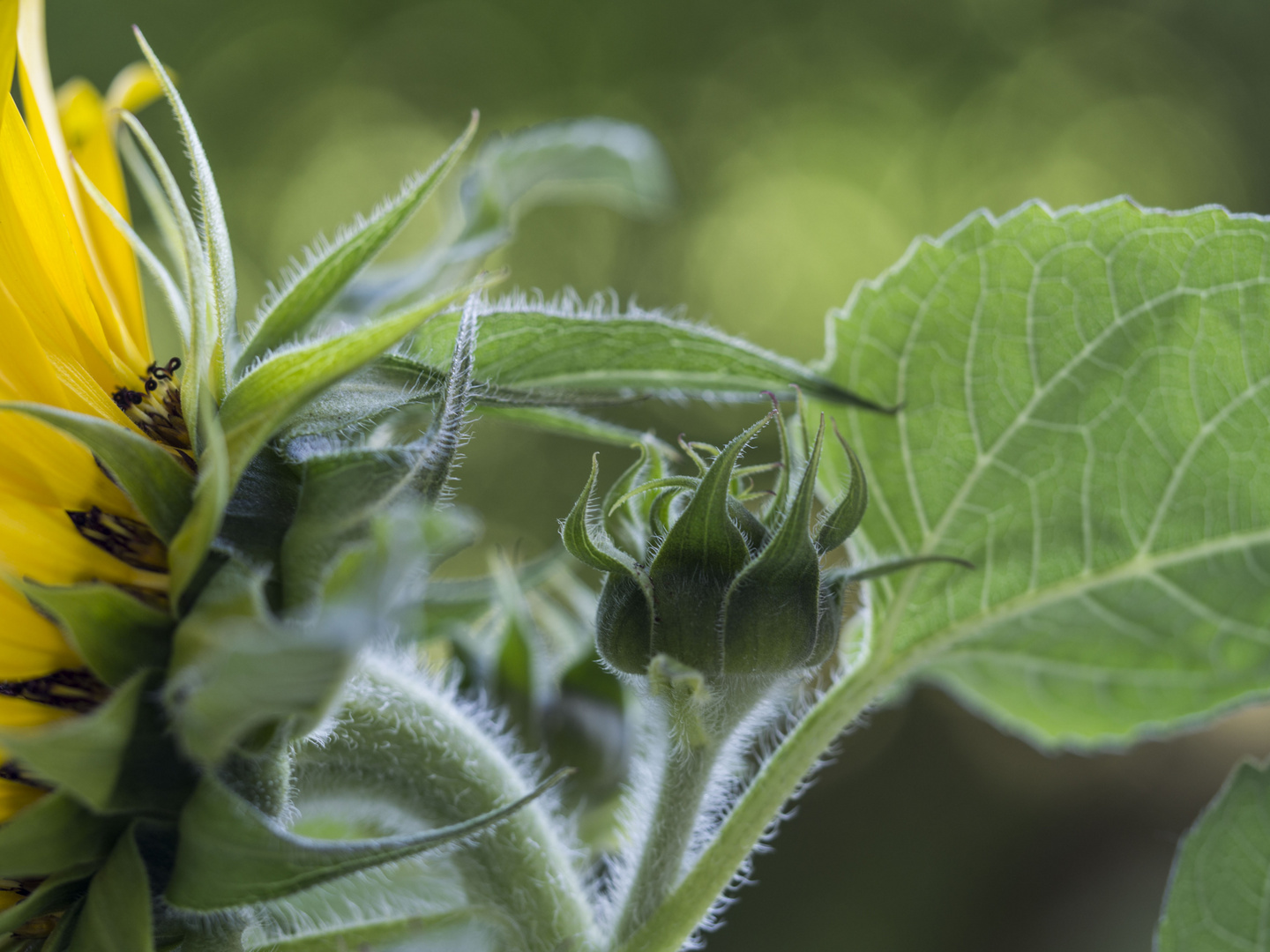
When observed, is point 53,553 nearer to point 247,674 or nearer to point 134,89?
point 247,674

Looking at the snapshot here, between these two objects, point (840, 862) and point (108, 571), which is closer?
point (108, 571)

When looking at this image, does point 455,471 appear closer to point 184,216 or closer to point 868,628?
point 184,216

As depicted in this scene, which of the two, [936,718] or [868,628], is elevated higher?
[868,628]

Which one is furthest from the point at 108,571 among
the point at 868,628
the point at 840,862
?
the point at 840,862

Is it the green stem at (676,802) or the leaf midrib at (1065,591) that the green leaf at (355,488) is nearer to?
the green stem at (676,802)

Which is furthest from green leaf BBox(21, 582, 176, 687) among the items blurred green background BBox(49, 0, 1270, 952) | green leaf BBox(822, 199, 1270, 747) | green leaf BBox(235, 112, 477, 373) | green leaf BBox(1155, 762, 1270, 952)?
blurred green background BBox(49, 0, 1270, 952)

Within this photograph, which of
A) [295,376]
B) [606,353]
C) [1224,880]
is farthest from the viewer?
[1224,880]

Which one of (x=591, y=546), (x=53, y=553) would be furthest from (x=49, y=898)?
(x=591, y=546)
